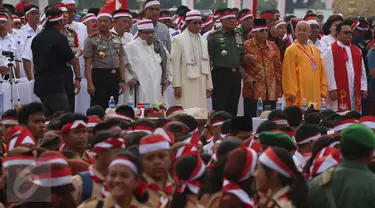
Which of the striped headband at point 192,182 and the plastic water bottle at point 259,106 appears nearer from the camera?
the striped headband at point 192,182

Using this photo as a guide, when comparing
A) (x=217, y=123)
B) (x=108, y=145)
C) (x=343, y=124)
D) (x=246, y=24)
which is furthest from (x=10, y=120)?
(x=246, y=24)

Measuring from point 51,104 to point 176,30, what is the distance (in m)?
7.24

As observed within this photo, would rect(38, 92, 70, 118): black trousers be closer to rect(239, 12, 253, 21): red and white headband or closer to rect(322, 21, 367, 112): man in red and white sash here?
rect(322, 21, 367, 112): man in red and white sash

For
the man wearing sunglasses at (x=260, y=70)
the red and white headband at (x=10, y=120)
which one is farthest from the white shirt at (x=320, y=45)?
the red and white headband at (x=10, y=120)

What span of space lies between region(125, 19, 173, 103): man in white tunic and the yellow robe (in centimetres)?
198

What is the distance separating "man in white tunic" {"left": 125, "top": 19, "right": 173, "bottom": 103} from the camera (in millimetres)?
15977

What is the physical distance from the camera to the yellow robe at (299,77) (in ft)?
54.2

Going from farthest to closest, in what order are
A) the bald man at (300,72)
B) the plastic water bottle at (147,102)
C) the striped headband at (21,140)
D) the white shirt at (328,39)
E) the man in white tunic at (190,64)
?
1. the white shirt at (328,39)
2. the bald man at (300,72)
3. the man in white tunic at (190,64)
4. the plastic water bottle at (147,102)
5. the striped headband at (21,140)

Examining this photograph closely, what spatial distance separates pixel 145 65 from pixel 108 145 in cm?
735

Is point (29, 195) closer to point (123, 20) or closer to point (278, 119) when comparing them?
point (278, 119)

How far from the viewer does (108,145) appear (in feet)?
28.5

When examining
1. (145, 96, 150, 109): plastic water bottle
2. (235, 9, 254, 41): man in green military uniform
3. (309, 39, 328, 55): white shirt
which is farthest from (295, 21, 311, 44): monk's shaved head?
(145, 96, 150, 109): plastic water bottle

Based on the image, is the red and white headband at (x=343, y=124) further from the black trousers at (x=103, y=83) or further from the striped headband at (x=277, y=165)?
the black trousers at (x=103, y=83)

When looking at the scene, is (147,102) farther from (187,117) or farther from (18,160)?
(18,160)
